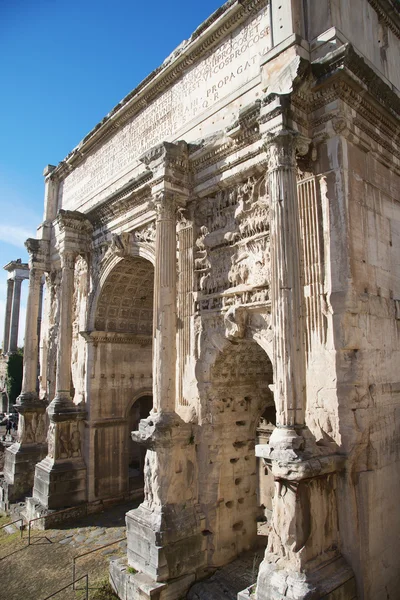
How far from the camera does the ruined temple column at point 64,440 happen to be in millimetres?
11180

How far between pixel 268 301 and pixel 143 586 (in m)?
4.71

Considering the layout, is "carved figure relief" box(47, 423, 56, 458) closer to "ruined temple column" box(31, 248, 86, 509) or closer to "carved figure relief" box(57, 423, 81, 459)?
"ruined temple column" box(31, 248, 86, 509)

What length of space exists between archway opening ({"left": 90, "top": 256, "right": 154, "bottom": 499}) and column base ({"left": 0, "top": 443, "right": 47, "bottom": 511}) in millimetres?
2692

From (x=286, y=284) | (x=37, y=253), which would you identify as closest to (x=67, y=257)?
(x=37, y=253)

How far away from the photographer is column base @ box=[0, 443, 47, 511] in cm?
1284

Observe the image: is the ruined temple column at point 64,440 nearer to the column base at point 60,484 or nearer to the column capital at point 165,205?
the column base at point 60,484

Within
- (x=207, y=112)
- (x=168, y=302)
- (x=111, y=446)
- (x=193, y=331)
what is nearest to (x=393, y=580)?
(x=193, y=331)

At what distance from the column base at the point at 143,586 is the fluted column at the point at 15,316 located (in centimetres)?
2791

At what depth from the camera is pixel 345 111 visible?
265 inches

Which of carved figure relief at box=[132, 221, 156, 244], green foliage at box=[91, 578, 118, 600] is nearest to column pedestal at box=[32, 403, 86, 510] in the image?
green foliage at box=[91, 578, 118, 600]

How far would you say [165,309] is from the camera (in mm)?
8281

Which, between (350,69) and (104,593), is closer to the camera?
(350,69)

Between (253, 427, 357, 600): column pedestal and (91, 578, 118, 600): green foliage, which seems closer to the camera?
(253, 427, 357, 600): column pedestal

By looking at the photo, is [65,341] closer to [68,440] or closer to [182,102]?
[68,440]
